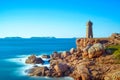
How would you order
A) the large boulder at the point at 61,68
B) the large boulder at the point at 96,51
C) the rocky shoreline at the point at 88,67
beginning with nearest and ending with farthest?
the rocky shoreline at the point at 88,67 → the large boulder at the point at 61,68 → the large boulder at the point at 96,51

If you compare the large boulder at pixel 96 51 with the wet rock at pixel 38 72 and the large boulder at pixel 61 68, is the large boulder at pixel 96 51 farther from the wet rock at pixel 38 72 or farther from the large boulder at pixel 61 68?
the wet rock at pixel 38 72

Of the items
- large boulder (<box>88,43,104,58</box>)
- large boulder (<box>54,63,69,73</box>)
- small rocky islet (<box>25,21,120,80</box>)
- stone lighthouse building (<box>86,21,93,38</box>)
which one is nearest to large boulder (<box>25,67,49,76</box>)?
small rocky islet (<box>25,21,120,80</box>)

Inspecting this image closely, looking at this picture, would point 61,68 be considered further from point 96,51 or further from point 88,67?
point 96,51

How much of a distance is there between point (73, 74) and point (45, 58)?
35242 mm

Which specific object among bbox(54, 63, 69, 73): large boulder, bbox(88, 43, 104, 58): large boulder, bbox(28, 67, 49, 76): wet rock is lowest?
bbox(28, 67, 49, 76): wet rock

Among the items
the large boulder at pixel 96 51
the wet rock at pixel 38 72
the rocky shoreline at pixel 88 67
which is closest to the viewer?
the rocky shoreline at pixel 88 67

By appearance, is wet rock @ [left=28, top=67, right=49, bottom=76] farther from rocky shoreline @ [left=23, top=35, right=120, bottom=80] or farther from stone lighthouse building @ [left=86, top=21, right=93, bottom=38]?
stone lighthouse building @ [left=86, top=21, right=93, bottom=38]

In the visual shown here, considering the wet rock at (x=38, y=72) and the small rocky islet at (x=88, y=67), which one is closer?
the small rocky islet at (x=88, y=67)

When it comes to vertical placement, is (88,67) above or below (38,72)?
above

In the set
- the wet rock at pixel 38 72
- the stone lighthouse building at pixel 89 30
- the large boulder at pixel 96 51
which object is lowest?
the wet rock at pixel 38 72

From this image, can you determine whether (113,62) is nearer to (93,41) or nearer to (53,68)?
(53,68)

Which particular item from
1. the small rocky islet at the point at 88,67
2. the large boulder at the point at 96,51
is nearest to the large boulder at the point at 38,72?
the small rocky islet at the point at 88,67

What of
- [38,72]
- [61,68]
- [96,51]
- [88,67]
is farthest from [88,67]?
[38,72]

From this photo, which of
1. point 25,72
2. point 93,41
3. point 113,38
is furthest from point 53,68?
point 113,38
